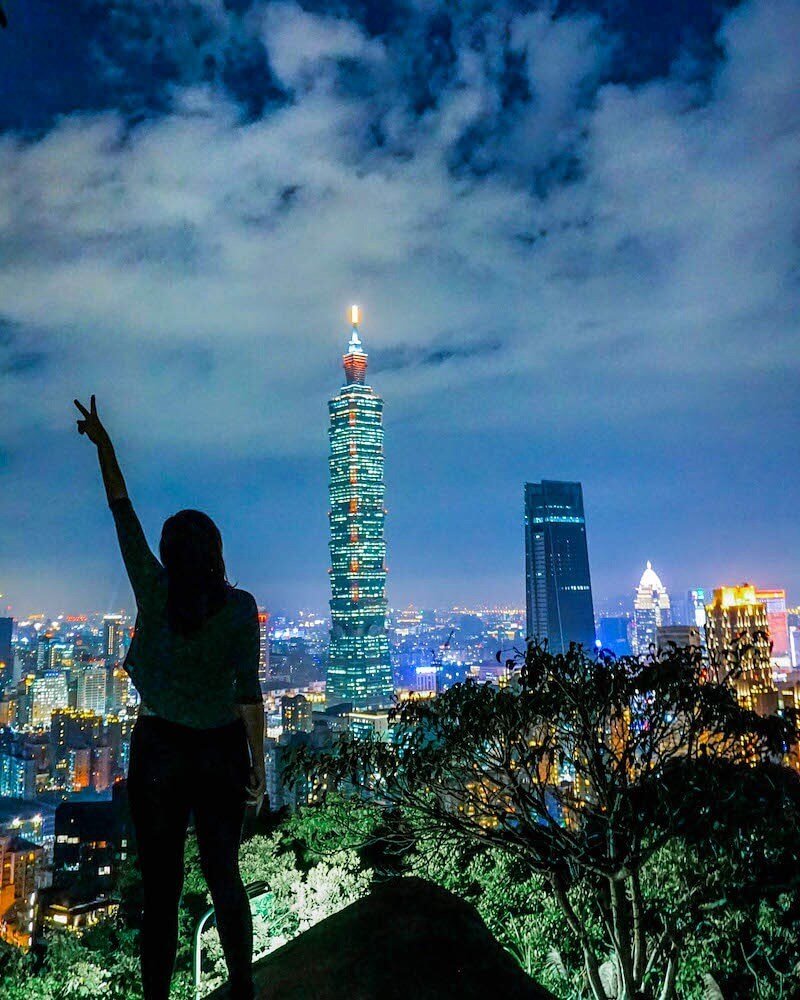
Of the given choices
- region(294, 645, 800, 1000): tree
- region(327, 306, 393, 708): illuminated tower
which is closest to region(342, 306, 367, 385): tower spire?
region(327, 306, 393, 708): illuminated tower

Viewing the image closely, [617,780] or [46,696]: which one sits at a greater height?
[617,780]

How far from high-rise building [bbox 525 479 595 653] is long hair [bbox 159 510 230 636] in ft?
321

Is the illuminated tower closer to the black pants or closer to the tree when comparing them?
the tree

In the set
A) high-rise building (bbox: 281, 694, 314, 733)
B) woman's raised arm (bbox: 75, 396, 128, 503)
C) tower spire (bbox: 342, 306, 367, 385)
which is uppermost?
tower spire (bbox: 342, 306, 367, 385)

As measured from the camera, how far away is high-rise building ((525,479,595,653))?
101m

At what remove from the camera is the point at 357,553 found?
87750 millimetres

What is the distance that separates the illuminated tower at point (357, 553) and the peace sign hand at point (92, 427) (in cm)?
8280

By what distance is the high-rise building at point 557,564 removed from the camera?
100750 mm

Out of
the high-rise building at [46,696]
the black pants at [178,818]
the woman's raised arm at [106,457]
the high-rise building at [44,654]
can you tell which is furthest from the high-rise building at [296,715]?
the woman's raised arm at [106,457]

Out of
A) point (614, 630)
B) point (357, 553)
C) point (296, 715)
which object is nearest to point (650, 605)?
point (614, 630)

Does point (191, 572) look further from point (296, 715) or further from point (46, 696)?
point (46, 696)

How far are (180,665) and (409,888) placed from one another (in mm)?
1556

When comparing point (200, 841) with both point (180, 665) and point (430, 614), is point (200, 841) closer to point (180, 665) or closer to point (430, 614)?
point (180, 665)

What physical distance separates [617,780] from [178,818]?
13.5ft
